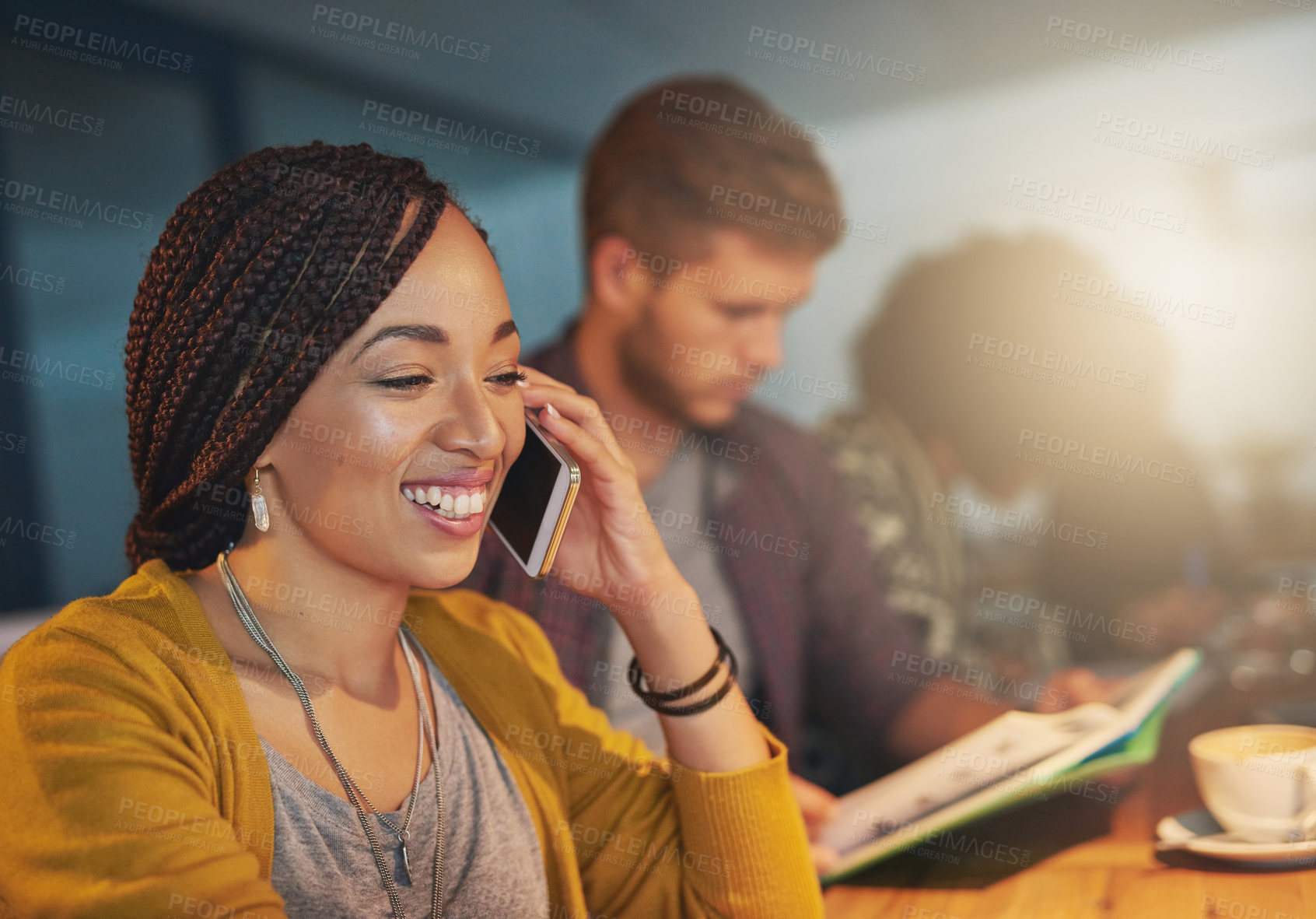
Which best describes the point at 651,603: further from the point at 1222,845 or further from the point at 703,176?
the point at 703,176

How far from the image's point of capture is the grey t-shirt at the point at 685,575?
2162mm

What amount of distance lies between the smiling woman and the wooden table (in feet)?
0.99

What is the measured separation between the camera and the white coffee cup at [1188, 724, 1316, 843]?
1.39 meters

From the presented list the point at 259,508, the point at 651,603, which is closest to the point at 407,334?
the point at 259,508

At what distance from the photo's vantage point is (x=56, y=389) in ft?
6.74

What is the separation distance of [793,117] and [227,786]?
2.03 meters

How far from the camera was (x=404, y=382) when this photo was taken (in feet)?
3.58

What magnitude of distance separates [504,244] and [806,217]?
0.77 m

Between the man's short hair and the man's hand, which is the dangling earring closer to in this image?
the man's hand

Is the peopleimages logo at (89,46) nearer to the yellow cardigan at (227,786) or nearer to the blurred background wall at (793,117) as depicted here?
the blurred background wall at (793,117)

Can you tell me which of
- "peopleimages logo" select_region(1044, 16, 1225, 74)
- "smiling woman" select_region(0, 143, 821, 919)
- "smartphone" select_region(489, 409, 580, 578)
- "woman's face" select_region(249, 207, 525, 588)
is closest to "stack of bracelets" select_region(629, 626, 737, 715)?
"smiling woman" select_region(0, 143, 821, 919)

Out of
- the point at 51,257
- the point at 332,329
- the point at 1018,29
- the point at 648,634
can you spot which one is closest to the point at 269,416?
the point at 332,329

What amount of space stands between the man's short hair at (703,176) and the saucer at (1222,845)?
1.52m

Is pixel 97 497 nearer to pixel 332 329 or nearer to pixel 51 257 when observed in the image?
pixel 51 257
